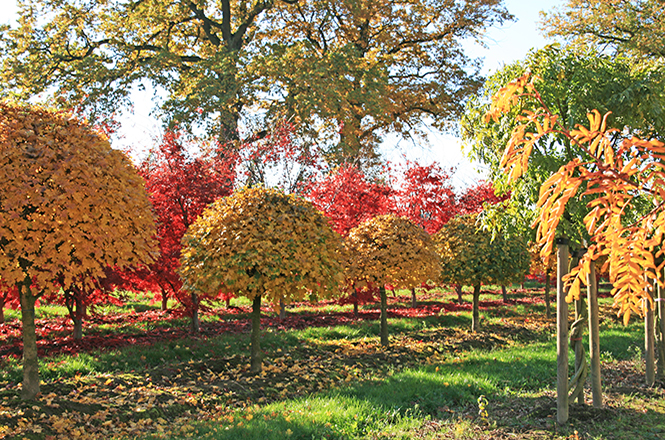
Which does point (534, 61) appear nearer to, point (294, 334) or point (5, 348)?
point (294, 334)

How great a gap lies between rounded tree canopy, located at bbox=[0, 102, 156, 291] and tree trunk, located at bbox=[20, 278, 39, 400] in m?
0.33

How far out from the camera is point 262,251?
7902mm

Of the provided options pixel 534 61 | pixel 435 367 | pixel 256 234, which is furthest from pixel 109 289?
pixel 534 61

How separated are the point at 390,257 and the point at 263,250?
4.14 m

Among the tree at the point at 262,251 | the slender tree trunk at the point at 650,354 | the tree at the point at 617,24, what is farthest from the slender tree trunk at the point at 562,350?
the tree at the point at 617,24

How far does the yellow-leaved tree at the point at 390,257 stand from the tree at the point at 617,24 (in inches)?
482

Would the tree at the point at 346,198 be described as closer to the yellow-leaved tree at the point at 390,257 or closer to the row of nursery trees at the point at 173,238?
the row of nursery trees at the point at 173,238

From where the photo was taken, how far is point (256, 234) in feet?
26.6

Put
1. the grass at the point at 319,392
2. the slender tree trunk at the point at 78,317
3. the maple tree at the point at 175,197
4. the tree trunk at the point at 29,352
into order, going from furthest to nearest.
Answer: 1. the maple tree at the point at 175,197
2. the slender tree trunk at the point at 78,317
3. the tree trunk at the point at 29,352
4. the grass at the point at 319,392

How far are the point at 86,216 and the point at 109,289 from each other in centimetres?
445

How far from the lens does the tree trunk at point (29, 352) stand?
6320mm

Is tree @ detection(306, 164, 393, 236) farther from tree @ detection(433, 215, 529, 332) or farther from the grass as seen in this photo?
the grass

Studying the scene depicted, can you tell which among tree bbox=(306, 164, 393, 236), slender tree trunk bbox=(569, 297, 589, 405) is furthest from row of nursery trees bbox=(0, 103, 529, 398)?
slender tree trunk bbox=(569, 297, 589, 405)

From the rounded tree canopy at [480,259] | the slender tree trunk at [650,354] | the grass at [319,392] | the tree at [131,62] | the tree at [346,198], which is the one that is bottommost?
the grass at [319,392]
